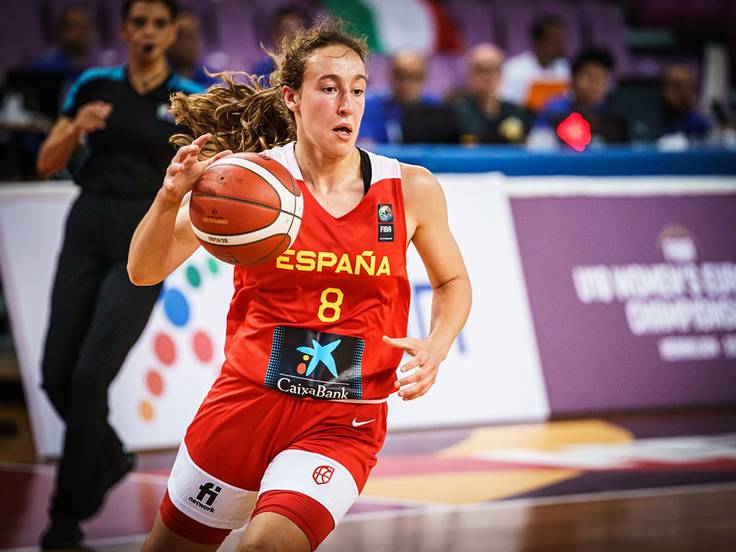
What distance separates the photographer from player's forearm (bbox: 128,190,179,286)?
330 cm

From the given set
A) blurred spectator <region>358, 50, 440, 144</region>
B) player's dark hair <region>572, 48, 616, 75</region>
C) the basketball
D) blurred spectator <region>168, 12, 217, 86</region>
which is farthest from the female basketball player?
player's dark hair <region>572, 48, 616, 75</region>

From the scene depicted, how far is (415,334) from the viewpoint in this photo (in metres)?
8.00

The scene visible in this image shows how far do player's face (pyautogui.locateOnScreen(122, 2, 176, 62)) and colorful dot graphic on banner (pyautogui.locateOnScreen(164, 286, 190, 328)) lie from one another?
2.34 m

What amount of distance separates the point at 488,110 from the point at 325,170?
650cm

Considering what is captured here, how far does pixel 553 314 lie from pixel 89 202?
4088 millimetres

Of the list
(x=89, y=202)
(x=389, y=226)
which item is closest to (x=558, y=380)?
(x=89, y=202)

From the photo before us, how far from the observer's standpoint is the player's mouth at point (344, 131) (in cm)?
341

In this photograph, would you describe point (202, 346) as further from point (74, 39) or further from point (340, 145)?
point (340, 145)

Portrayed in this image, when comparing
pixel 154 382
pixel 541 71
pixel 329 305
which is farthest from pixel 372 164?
pixel 541 71

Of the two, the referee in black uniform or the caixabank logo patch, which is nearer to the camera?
the caixabank logo patch

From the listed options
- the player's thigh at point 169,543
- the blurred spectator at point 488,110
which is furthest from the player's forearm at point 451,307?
the blurred spectator at point 488,110

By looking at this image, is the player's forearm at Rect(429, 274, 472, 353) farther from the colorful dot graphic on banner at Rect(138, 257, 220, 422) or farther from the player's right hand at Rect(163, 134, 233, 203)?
the colorful dot graphic on banner at Rect(138, 257, 220, 422)

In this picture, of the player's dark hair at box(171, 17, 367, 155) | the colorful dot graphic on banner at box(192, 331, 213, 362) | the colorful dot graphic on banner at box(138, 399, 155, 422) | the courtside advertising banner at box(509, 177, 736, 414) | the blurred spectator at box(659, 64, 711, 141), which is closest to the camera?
the player's dark hair at box(171, 17, 367, 155)

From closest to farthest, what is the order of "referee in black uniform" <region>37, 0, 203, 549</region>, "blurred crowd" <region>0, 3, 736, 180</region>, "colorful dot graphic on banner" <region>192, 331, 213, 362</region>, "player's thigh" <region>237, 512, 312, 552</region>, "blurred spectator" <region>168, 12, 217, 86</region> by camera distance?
"player's thigh" <region>237, 512, 312, 552</region>
"referee in black uniform" <region>37, 0, 203, 549</region>
"colorful dot graphic on banner" <region>192, 331, 213, 362</region>
"blurred crowd" <region>0, 3, 736, 180</region>
"blurred spectator" <region>168, 12, 217, 86</region>
